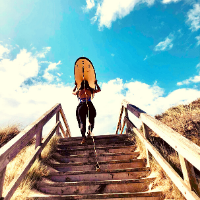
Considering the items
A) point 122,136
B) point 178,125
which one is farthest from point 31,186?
point 178,125

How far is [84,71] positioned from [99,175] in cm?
321

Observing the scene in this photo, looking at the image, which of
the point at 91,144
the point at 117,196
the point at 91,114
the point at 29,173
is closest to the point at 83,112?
the point at 91,114

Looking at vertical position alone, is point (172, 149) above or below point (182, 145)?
above

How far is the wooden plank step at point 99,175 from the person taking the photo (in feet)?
8.27

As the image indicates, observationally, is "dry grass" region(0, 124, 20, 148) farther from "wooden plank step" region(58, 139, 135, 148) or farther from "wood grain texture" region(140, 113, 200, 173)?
"wood grain texture" region(140, 113, 200, 173)

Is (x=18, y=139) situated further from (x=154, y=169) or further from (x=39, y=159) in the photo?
(x=154, y=169)

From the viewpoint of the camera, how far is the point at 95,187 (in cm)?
224

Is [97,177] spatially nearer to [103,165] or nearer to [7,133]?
[103,165]

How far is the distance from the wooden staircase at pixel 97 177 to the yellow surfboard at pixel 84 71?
7.05 ft

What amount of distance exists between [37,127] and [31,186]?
931mm

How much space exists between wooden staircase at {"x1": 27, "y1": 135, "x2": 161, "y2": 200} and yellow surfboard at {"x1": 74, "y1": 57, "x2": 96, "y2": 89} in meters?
2.15

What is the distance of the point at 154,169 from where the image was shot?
2494 mm

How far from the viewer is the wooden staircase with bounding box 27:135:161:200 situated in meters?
2.02

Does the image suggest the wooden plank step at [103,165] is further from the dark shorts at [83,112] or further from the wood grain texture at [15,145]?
the dark shorts at [83,112]
